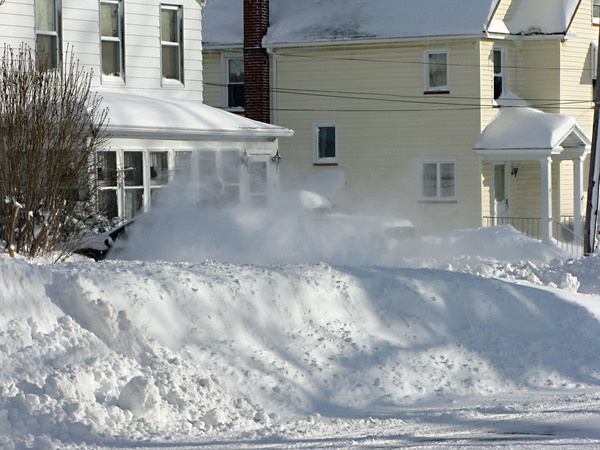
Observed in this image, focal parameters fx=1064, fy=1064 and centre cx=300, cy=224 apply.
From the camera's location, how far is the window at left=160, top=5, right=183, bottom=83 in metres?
23.5

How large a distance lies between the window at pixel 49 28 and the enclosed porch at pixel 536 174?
12.5 meters

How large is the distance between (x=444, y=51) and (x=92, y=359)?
71.7 feet

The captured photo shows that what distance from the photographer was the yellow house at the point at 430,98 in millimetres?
29344

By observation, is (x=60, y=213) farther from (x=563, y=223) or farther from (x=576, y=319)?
(x=563, y=223)

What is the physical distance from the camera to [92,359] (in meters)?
9.50

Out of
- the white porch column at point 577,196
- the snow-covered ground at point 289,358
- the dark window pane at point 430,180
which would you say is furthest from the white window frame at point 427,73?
the snow-covered ground at point 289,358

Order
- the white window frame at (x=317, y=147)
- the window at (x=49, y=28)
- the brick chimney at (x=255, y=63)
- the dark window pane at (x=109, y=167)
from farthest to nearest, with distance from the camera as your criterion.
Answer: the white window frame at (x=317, y=147), the brick chimney at (x=255, y=63), the window at (x=49, y=28), the dark window pane at (x=109, y=167)

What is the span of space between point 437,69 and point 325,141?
3.91 m

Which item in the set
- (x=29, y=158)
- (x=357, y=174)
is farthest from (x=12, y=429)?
(x=357, y=174)

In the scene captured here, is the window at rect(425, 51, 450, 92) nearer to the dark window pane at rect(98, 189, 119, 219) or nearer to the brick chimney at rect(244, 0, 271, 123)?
the brick chimney at rect(244, 0, 271, 123)

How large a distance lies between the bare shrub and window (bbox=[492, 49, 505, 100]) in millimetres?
17199

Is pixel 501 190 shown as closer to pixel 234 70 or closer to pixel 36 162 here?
pixel 234 70

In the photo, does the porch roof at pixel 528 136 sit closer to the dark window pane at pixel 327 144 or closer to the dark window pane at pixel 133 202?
the dark window pane at pixel 327 144

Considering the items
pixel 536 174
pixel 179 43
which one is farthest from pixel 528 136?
pixel 179 43
